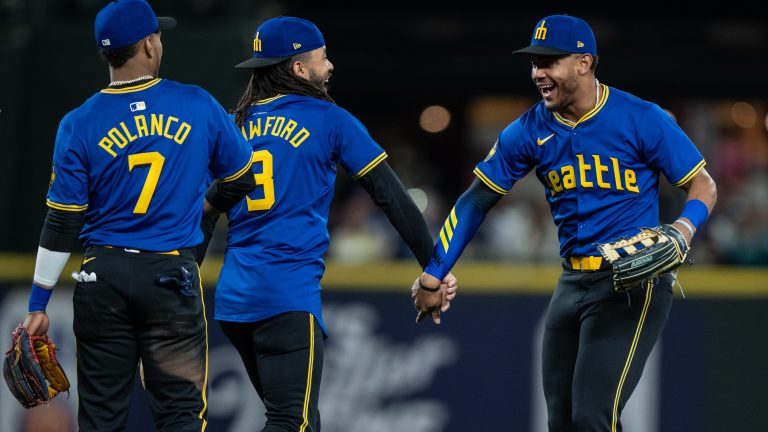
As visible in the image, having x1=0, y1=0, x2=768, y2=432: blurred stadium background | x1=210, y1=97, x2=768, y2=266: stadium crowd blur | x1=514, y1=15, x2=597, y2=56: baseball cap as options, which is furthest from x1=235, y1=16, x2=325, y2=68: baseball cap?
x1=210, y1=97, x2=768, y2=266: stadium crowd blur

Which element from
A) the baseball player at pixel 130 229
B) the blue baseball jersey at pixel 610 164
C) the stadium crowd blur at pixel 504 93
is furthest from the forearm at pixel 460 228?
the stadium crowd blur at pixel 504 93

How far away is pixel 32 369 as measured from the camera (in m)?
4.72

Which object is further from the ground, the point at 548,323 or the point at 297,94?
the point at 297,94

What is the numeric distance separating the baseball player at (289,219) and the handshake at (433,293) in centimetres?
28

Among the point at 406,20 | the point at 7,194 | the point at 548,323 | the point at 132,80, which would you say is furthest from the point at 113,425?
the point at 406,20

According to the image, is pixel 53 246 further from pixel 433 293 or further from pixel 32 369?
pixel 433 293

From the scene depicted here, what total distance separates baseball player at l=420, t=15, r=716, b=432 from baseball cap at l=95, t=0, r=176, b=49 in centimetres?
169

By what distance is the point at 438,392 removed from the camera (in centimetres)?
814

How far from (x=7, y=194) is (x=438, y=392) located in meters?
3.62

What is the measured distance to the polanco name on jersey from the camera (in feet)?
14.9

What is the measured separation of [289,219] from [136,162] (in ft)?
2.43

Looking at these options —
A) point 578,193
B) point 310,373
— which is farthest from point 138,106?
point 578,193

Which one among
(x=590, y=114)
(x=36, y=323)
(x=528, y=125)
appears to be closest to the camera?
(x=36, y=323)

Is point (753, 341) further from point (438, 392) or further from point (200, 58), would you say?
point (200, 58)
